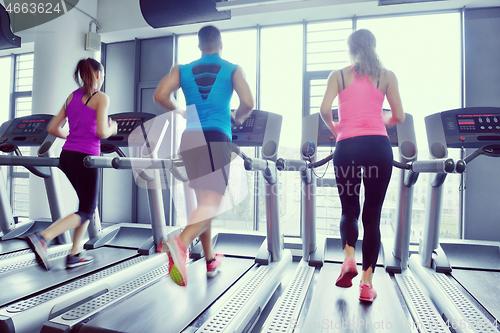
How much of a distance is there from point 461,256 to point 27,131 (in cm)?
405

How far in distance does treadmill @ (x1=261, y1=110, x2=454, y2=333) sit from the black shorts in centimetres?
35

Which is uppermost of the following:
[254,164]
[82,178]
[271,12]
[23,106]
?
[271,12]

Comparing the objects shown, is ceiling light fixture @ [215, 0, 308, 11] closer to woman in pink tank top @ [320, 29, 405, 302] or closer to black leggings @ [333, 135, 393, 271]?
woman in pink tank top @ [320, 29, 405, 302]

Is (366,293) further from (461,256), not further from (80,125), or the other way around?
(80,125)

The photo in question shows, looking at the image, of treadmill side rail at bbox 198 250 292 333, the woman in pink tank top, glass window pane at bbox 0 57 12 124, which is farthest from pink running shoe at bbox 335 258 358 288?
glass window pane at bbox 0 57 12 124

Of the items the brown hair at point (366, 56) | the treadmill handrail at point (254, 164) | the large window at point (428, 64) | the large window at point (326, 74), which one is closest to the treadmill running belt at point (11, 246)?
the large window at point (326, 74)

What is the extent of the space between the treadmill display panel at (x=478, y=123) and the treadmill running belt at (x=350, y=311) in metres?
1.22

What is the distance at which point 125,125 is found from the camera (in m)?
2.79

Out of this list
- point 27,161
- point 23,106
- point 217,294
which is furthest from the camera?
point 23,106

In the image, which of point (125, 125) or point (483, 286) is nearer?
point (483, 286)

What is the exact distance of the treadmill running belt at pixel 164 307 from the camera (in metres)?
1.50

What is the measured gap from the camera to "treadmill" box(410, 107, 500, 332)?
5.67 feet

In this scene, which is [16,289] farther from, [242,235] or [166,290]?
[242,235]

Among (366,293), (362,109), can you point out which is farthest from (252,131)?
(366,293)
